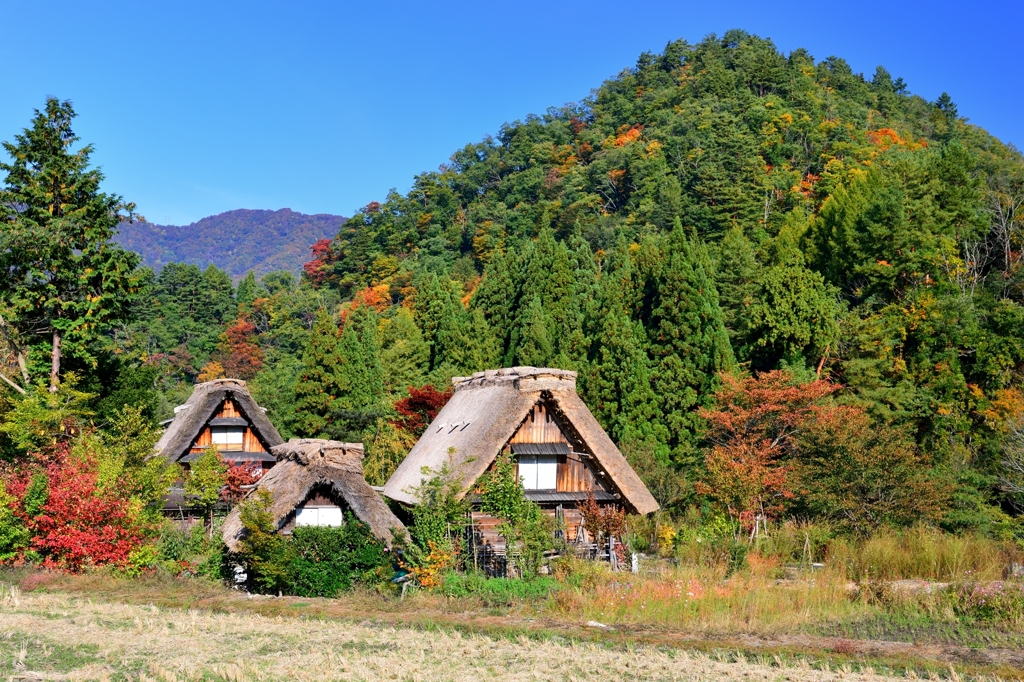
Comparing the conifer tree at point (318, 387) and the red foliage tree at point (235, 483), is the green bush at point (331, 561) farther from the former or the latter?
the conifer tree at point (318, 387)

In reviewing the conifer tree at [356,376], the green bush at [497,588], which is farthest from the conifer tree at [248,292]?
the green bush at [497,588]

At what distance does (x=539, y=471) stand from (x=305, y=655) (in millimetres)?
11340

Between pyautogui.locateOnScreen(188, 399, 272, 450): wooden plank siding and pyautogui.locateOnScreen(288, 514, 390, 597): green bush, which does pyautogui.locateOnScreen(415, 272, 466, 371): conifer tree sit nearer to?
pyautogui.locateOnScreen(188, 399, 272, 450): wooden plank siding

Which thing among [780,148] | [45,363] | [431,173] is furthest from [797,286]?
[431,173]

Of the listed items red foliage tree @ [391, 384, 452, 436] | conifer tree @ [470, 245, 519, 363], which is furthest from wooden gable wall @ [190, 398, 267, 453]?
conifer tree @ [470, 245, 519, 363]

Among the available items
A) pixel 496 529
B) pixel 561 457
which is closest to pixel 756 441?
pixel 561 457

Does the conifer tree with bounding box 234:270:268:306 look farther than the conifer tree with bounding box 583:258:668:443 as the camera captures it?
Yes

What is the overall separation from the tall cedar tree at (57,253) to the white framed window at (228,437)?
7.59 meters

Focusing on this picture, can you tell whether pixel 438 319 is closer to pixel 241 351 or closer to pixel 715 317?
pixel 715 317

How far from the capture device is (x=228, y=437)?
1373 inches

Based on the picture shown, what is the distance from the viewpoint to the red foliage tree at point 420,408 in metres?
34.1

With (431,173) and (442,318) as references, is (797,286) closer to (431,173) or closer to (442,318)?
(442,318)

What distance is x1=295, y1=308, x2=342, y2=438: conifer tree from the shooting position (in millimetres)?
40812

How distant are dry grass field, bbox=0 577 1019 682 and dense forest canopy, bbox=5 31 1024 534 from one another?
1162cm
